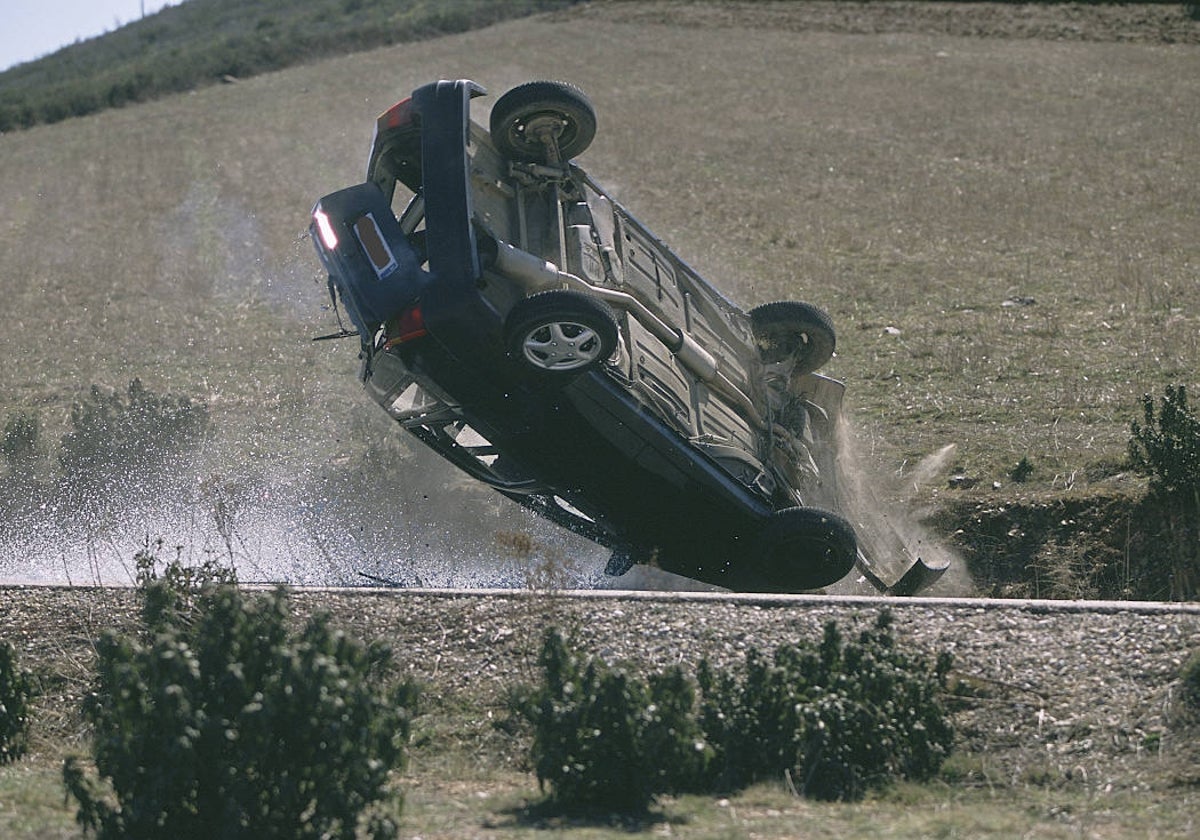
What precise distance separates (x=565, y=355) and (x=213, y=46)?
1734 inches

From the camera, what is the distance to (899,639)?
7.20 m

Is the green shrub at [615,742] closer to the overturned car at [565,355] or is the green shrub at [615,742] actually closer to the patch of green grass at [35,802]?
the patch of green grass at [35,802]

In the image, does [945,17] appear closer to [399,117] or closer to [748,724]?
[399,117]

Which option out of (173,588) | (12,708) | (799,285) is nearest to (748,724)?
(173,588)

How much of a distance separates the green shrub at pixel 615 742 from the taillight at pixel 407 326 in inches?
96.4

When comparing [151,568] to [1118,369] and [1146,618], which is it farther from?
[1118,369]

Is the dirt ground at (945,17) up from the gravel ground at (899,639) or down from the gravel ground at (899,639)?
up

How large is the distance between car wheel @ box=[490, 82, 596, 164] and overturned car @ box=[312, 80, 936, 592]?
12mm

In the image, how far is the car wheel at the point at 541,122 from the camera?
29.8ft

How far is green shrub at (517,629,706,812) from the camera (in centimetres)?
588

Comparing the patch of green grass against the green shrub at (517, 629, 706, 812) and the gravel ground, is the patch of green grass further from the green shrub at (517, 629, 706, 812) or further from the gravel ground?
the green shrub at (517, 629, 706, 812)

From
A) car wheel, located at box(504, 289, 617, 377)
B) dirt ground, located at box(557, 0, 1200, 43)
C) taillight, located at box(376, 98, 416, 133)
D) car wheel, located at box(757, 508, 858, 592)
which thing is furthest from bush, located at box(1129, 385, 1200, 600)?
dirt ground, located at box(557, 0, 1200, 43)

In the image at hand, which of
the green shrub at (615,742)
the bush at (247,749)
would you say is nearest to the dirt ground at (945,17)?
the green shrub at (615,742)

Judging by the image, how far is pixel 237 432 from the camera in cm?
1380
